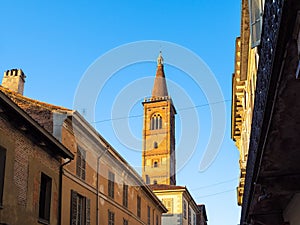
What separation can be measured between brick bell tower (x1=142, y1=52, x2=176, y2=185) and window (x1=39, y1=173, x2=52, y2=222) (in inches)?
2896

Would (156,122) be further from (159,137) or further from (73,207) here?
(73,207)

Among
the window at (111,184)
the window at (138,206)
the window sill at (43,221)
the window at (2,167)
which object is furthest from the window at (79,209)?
the window at (138,206)

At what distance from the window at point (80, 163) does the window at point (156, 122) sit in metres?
78.6

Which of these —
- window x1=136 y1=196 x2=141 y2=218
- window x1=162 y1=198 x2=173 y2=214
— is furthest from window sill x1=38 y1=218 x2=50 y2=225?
window x1=162 y1=198 x2=173 y2=214

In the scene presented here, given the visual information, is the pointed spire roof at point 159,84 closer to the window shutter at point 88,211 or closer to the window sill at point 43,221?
the window shutter at point 88,211

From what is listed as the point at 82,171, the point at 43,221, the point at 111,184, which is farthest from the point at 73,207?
the point at 111,184

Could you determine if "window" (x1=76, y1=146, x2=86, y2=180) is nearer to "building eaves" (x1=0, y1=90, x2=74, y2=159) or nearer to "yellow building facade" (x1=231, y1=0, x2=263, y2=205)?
"building eaves" (x1=0, y1=90, x2=74, y2=159)

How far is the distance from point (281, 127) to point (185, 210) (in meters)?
43.3

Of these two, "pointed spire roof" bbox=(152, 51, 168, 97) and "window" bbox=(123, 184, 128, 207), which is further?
"pointed spire roof" bbox=(152, 51, 168, 97)

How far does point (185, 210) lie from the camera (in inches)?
1864

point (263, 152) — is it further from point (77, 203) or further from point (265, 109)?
point (77, 203)

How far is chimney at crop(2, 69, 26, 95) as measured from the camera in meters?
20.2

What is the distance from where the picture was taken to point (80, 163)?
18781mm

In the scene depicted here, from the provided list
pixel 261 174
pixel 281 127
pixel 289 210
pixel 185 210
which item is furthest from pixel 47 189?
pixel 185 210
